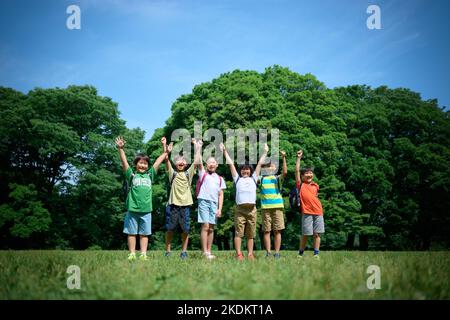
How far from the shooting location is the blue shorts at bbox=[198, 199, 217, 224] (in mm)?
7684

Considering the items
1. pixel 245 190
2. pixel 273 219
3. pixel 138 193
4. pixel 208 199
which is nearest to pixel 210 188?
pixel 208 199

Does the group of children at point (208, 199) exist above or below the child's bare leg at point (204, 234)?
above

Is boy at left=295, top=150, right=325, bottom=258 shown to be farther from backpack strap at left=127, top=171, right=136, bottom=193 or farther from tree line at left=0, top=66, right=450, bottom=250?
tree line at left=0, top=66, right=450, bottom=250

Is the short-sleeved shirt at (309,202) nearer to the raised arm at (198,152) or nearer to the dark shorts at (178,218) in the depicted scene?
the raised arm at (198,152)

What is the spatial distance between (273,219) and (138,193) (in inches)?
136

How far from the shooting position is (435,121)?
96.3 ft

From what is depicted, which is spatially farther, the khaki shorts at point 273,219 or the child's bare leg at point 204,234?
the khaki shorts at point 273,219

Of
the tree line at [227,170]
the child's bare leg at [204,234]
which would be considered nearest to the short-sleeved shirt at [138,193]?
the child's bare leg at [204,234]

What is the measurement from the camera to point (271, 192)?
820 centimetres

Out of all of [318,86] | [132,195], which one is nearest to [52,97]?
[318,86]

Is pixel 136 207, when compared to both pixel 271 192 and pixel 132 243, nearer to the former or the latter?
pixel 132 243

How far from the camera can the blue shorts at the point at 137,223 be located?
23.0ft
